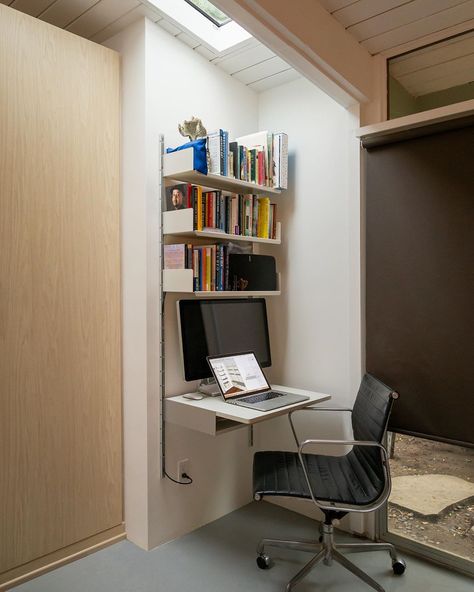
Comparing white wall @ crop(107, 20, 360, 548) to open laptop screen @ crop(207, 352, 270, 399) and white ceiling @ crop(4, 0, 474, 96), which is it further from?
open laptop screen @ crop(207, 352, 270, 399)

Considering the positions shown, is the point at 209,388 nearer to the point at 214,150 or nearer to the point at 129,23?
the point at 214,150

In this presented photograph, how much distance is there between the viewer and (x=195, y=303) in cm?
247

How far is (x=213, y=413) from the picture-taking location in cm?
216

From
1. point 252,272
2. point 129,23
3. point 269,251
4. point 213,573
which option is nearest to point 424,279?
point 252,272

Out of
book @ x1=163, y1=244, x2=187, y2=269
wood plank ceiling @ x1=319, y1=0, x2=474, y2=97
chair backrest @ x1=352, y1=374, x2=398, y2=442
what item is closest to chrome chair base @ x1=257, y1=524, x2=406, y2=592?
chair backrest @ x1=352, y1=374, x2=398, y2=442

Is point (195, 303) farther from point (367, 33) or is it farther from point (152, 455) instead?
point (367, 33)

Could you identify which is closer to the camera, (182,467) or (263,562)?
(263,562)

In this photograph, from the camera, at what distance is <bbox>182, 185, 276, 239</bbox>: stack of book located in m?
2.30

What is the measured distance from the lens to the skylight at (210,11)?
91.4 inches

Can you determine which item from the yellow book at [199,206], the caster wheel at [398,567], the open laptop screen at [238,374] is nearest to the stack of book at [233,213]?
the yellow book at [199,206]

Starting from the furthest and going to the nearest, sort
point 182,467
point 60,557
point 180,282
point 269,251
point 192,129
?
point 269,251 → point 182,467 → point 192,129 → point 180,282 → point 60,557

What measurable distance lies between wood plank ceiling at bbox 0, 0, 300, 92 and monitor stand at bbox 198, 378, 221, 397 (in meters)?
1.83

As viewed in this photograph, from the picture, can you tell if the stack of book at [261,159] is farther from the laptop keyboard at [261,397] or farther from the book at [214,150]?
the laptop keyboard at [261,397]

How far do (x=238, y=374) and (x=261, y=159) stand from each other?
1239 millimetres
